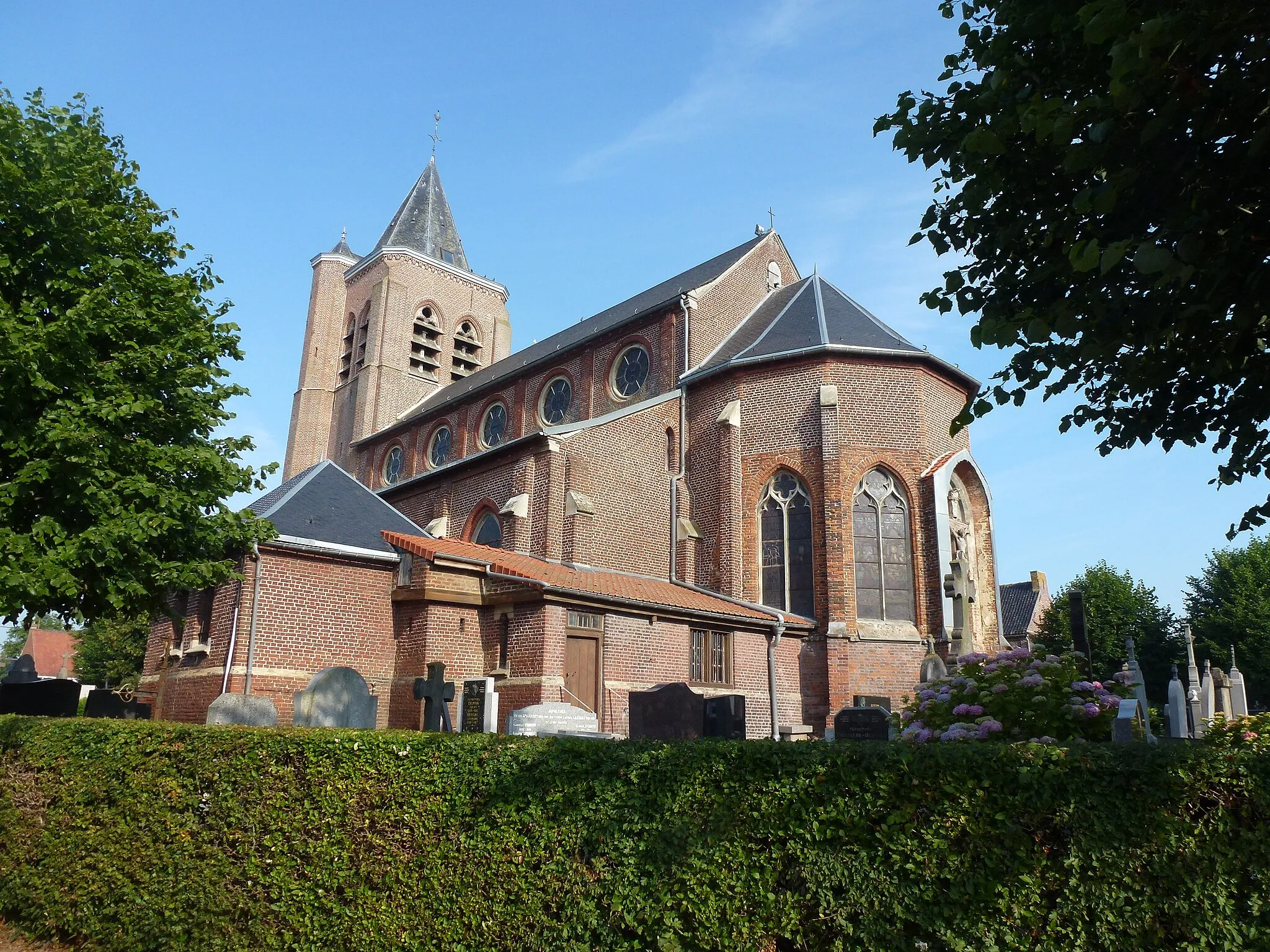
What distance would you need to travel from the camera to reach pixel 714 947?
474 centimetres

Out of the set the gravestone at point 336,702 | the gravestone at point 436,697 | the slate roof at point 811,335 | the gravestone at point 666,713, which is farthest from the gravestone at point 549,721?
the slate roof at point 811,335

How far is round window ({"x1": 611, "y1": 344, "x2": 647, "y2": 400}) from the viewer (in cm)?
2498

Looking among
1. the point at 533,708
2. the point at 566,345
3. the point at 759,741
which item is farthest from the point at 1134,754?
the point at 566,345

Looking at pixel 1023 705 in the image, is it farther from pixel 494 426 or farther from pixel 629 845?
pixel 494 426

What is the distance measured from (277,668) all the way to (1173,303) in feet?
47.6

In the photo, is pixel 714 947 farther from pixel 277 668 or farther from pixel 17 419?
pixel 277 668

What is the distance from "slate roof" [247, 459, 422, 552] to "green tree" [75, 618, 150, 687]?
20.0 m

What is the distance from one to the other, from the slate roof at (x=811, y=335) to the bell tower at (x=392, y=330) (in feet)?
59.1

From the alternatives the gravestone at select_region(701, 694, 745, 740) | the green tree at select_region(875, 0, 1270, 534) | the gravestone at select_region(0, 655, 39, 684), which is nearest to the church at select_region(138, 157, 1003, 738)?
the gravestone at select_region(0, 655, 39, 684)

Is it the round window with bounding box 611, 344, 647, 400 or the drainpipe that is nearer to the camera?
the drainpipe

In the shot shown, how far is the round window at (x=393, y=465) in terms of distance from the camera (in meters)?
34.0

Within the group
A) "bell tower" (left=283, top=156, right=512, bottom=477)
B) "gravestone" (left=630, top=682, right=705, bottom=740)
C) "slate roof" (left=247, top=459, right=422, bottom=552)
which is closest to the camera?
"gravestone" (left=630, top=682, right=705, bottom=740)

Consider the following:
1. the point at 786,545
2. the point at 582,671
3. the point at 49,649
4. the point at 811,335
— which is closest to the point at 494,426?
the point at 811,335

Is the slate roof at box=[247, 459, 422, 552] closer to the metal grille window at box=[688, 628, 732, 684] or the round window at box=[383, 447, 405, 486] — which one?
the metal grille window at box=[688, 628, 732, 684]
